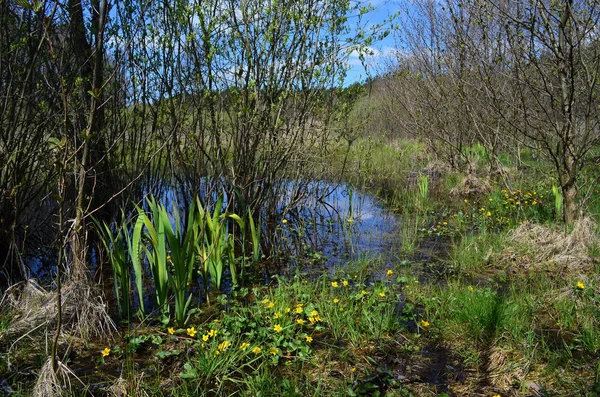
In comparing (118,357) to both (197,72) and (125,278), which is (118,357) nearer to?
(125,278)

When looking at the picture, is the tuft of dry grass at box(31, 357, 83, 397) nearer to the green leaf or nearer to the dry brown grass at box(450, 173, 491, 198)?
the green leaf

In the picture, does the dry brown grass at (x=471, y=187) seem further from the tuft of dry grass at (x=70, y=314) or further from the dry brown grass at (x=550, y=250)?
the tuft of dry grass at (x=70, y=314)

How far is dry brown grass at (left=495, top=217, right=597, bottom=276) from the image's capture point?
162 inches

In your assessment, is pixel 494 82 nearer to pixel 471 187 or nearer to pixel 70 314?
pixel 471 187

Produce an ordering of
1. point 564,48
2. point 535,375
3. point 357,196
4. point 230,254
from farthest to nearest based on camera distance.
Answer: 1. point 357,196
2. point 564,48
3. point 230,254
4. point 535,375

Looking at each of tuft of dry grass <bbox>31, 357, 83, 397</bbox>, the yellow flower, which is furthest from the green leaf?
Result: tuft of dry grass <bbox>31, 357, 83, 397</bbox>

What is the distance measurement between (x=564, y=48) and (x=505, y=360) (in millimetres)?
3290

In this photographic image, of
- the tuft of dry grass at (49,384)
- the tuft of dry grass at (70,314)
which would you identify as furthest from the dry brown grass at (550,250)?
the tuft of dry grass at (49,384)

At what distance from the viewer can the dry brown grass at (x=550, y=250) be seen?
162 inches

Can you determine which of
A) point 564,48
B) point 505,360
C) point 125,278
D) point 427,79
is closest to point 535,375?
point 505,360

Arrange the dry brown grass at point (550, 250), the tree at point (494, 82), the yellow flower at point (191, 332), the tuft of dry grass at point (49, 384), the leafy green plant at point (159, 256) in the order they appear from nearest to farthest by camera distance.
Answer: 1. the tuft of dry grass at point (49, 384)
2. the yellow flower at point (191, 332)
3. the leafy green plant at point (159, 256)
4. the dry brown grass at point (550, 250)
5. the tree at point (494, 82)

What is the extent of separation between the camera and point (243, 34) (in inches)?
187

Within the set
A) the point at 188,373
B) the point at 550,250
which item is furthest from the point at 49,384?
the point at 550,250

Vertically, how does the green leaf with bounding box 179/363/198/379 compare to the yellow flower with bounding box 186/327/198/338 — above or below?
below
